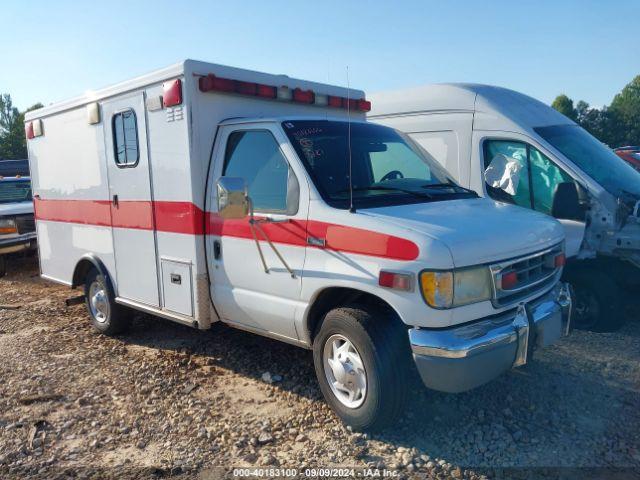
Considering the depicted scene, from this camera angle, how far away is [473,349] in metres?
3.33

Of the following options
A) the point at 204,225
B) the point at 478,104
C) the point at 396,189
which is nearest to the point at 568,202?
the point at 478,104

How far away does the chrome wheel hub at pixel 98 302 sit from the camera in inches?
241

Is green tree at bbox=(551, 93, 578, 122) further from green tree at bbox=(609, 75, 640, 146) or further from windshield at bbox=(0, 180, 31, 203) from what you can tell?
windshield at bbox=(0, 180, 31, 203)

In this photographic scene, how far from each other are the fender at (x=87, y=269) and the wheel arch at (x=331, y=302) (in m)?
2.75

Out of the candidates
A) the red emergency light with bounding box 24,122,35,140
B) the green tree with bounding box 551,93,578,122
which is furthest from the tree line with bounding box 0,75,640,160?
the red emergency light with bounding box 24,122,35,140

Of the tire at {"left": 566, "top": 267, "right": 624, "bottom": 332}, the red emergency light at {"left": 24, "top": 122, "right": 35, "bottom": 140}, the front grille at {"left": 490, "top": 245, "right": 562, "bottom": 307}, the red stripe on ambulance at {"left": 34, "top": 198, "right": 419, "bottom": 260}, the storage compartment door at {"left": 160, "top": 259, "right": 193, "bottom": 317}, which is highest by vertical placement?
the red emergency light at {"left": 24, "top": 122, "right": 35, "bottom": 140}

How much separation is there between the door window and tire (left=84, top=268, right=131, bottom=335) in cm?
424

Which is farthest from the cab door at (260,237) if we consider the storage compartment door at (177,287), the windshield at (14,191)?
the windshield at (14,191)

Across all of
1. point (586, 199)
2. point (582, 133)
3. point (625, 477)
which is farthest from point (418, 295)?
point (582, 133)

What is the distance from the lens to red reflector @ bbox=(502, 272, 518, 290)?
11.8ft

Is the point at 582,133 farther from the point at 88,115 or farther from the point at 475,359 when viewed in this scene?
the point at 88,115

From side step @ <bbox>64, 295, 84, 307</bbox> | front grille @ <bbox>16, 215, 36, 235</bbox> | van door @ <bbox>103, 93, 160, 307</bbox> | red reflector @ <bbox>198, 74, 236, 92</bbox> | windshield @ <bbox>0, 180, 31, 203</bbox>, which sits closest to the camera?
red reflector @ <bbox>198, 74, 236, 92</bbox>

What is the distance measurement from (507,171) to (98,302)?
4.73m

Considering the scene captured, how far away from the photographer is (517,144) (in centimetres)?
602
